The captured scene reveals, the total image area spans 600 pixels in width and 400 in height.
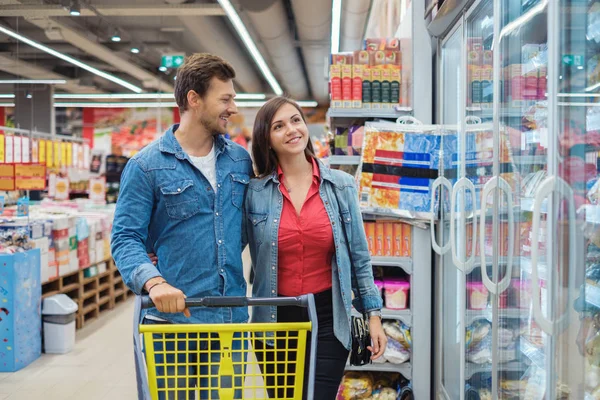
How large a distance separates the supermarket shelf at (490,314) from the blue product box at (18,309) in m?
3.82

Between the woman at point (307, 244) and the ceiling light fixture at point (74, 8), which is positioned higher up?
the ceiling light fixture at point (74, 8)

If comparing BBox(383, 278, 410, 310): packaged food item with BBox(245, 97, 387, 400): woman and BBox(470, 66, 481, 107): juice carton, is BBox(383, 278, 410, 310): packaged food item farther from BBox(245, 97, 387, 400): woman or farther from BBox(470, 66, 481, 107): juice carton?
BBox(245, 97, 387, 400): woman

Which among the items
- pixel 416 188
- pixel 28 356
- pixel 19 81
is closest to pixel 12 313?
pixel 28 356

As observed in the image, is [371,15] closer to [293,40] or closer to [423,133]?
[293,40]

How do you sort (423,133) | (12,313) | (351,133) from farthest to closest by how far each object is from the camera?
(12,313)
(351,133)
(423,133)

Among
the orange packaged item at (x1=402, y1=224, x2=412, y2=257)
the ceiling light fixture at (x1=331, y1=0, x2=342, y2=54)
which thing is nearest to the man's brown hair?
the orange packaged item at (x1=402, y1=224, x2=412, y2=257)

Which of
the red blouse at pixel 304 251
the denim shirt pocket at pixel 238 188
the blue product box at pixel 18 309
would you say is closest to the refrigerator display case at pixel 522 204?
the red blouse at pixel 304 251

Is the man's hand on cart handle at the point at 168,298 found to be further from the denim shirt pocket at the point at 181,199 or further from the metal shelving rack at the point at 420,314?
the metal shelving rack at the point at 420,314

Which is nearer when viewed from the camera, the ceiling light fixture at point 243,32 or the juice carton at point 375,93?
the juice carton at point 375,93

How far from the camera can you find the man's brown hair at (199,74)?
228 centimetres

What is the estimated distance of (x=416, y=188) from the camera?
393cm

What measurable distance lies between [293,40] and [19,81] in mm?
5232

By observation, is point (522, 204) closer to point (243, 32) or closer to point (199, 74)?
point (199, 74)

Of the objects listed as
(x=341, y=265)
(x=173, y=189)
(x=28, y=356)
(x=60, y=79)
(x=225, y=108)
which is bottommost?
(x=28, y=356)
